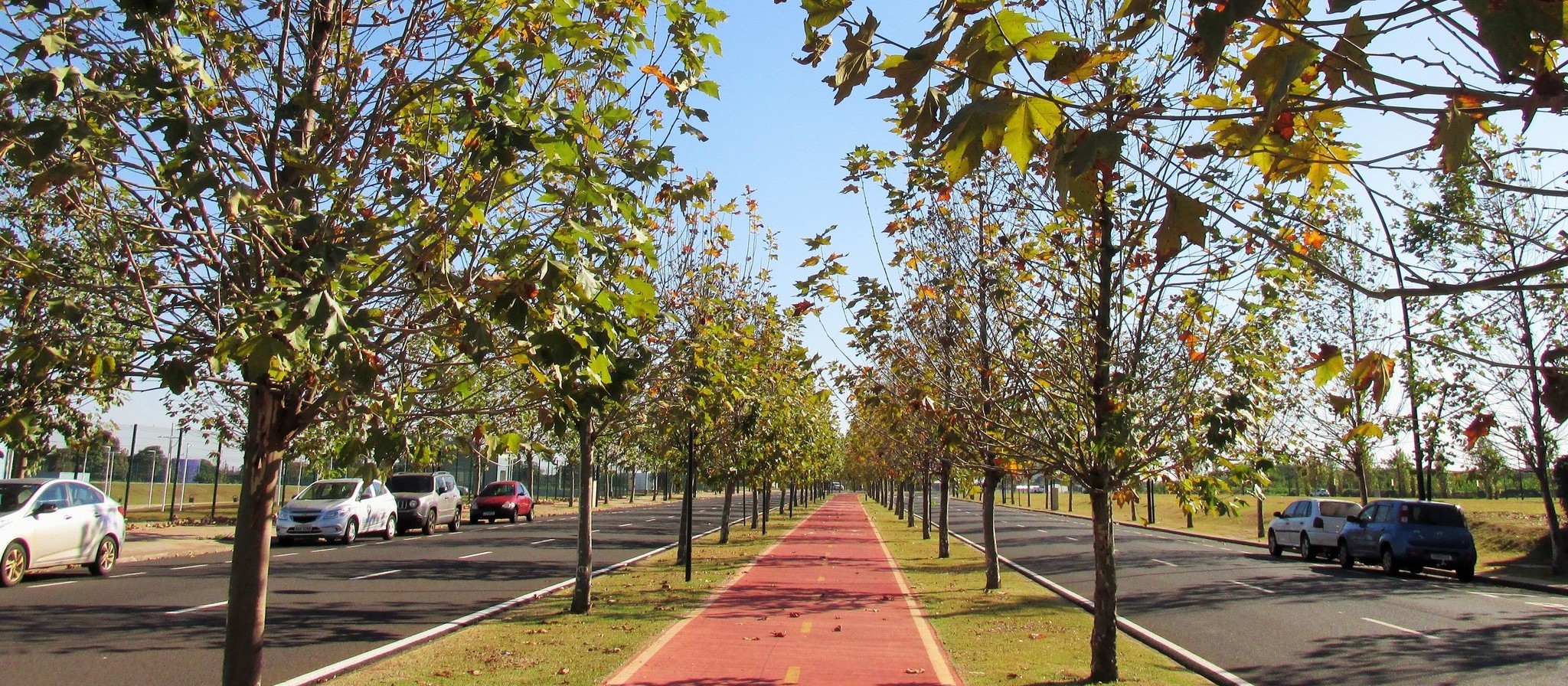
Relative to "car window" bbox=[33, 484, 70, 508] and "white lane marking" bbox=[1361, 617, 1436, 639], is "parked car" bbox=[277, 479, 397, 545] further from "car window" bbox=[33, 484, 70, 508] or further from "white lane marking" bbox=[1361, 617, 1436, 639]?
"white lane marking" bbox=[1361, 617, 1436, 639]

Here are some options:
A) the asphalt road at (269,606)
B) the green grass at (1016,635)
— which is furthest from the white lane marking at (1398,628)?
the asphalt road at (269,606)

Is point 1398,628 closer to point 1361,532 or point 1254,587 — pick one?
point 1254,587

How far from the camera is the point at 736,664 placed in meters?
8.80

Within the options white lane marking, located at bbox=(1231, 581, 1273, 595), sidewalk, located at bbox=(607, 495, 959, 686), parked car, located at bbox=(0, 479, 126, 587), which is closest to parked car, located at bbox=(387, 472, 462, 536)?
parked car, located at bbox=(0, 479, 126, 587)

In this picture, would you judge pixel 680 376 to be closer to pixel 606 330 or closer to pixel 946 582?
pixel 946 582

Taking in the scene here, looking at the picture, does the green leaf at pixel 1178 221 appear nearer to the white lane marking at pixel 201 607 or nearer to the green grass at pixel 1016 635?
the green grass at pixel 1016 635

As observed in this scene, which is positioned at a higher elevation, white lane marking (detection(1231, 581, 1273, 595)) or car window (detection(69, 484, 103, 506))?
car window (detection(69, 484, 103, 506))

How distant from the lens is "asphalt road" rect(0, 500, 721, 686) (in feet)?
28.3

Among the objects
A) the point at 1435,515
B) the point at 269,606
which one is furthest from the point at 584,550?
the point at 1435,515

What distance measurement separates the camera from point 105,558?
602 inches

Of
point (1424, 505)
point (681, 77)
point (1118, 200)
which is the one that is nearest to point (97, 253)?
point (681, 77)

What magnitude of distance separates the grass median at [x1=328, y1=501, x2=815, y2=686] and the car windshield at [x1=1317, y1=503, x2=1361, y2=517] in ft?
58.4

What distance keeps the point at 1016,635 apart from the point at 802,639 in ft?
8.53

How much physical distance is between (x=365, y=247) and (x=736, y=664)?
5.60 metres
